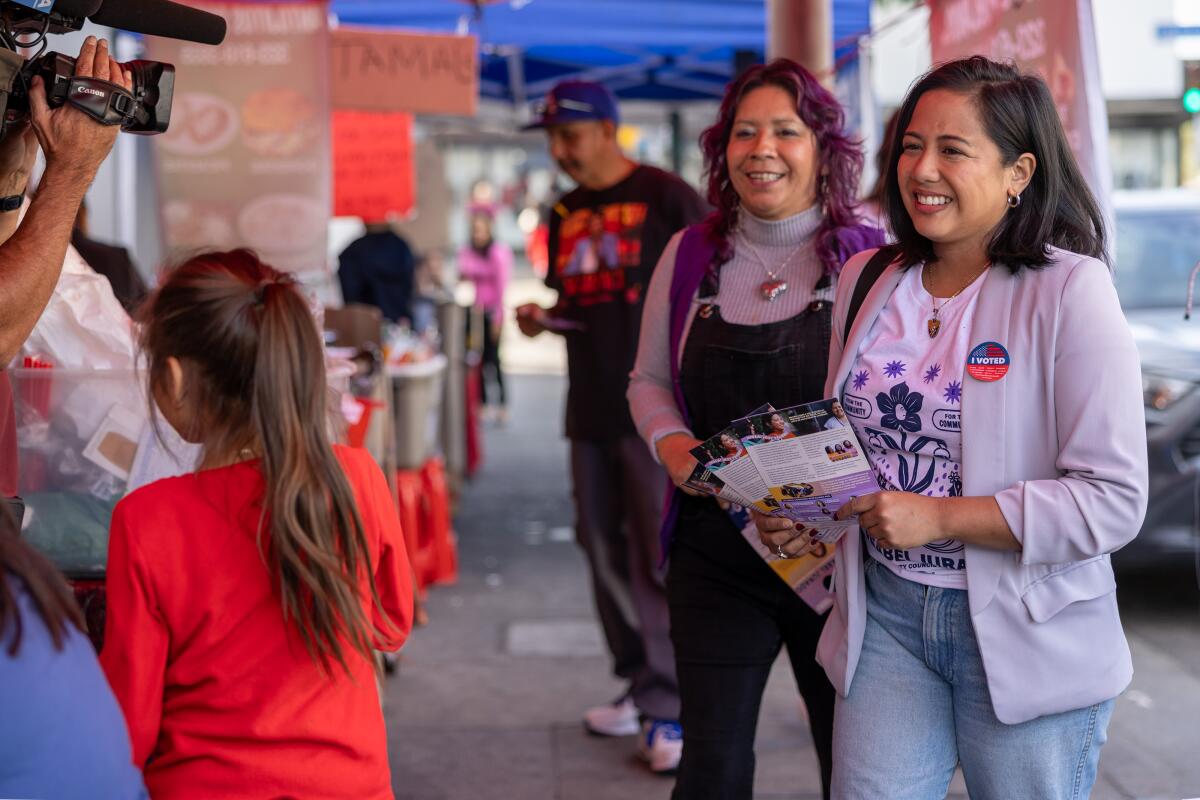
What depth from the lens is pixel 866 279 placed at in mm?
2455

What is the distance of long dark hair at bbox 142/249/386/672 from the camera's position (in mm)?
2025

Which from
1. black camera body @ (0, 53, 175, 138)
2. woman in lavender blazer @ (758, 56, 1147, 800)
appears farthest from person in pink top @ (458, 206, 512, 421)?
woman in lavender blazer @ (758, 56, 1147, 800)

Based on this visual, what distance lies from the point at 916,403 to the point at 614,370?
239 cm

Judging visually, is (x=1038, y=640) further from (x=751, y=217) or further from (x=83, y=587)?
(x=83, y=587)

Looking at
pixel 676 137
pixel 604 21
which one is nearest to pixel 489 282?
pixel 676 137

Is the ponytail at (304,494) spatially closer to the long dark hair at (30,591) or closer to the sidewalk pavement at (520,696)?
the long dark hair at (30,591)

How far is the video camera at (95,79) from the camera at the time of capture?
7.26 feet

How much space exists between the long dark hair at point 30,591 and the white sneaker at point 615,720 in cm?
334

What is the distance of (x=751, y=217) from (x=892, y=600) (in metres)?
1.14

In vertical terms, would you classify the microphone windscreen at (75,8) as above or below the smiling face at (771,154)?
above

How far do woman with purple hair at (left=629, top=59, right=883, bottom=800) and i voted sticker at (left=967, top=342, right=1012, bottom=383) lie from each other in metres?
0.76

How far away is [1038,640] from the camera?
2.11m

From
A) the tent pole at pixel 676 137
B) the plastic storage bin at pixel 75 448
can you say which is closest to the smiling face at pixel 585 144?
the plastic storage bin at pixel 75 448

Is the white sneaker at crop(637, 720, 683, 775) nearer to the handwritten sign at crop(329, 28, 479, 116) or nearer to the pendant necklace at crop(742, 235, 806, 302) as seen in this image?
the pendant necklace at crop(742, 235, 806, 302)
